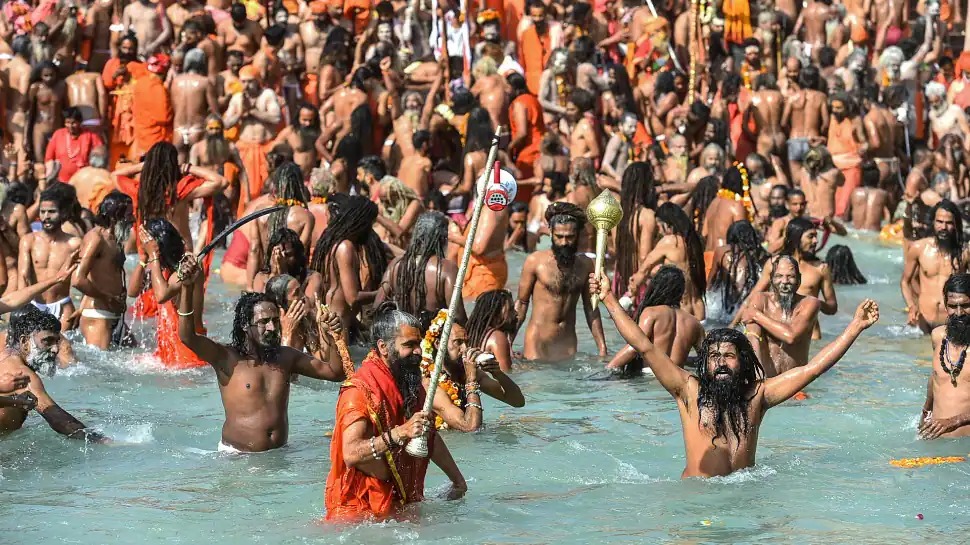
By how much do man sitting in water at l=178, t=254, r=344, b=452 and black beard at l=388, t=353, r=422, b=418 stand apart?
1271 mm

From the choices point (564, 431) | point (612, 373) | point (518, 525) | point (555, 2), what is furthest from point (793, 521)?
point (555, 2)

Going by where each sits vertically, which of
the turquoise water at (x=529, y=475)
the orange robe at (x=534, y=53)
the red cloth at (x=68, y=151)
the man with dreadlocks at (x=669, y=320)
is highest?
the orange robe at (x=534, y=53)

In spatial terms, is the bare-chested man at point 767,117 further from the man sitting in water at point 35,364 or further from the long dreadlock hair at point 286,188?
the man sitting in water at point 35,364

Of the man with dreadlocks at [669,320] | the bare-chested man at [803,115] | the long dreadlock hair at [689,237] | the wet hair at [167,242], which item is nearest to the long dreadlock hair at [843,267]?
the bare-chested man at [803,115]

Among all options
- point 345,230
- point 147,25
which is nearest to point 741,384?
point 345,230

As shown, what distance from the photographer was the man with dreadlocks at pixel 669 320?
396 inches

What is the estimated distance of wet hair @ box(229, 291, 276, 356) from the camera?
26.5 ft

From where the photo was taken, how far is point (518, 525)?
7.75 metres

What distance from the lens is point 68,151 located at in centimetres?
1658

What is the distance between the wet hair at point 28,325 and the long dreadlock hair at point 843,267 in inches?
332

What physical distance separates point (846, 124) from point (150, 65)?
736 cm

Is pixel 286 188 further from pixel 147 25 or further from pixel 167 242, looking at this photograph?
pixel 147 25

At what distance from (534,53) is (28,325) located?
10.5 m

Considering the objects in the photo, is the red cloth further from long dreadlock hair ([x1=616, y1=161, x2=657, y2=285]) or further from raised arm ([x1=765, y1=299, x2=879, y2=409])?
raised arm ([x1=765, y1=299, x2=879, y2=409])
